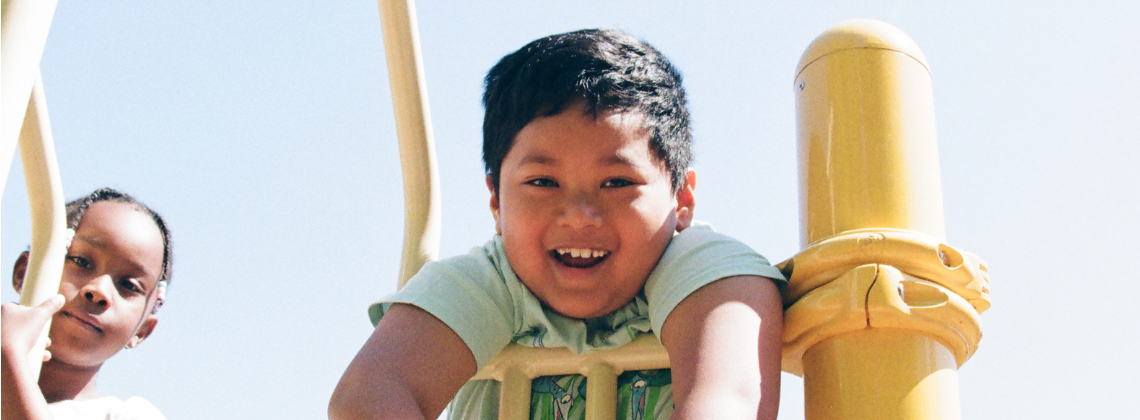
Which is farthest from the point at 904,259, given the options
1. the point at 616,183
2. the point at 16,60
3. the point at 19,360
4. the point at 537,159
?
the point at 19,360

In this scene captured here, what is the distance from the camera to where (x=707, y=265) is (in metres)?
1.31

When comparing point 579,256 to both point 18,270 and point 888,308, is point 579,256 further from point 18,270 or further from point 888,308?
point 18,270

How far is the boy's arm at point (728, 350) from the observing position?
3.68ft

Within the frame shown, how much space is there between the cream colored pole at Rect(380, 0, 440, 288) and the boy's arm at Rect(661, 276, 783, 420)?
0.48m

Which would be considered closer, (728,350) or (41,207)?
(728,350)

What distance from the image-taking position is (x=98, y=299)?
2.37 m

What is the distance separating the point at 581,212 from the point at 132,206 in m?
1.73

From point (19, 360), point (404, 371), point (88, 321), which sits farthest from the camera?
point (88, 321)

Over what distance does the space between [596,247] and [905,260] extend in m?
0.43

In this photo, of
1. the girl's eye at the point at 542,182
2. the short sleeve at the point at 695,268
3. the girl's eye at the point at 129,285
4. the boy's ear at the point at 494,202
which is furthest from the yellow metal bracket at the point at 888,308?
the girl's eye at the point at 129,285

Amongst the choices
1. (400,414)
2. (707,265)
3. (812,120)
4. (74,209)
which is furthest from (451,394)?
(74,209)

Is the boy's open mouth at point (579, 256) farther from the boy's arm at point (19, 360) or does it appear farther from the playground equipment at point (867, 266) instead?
the boy's arm at point (19, 360)

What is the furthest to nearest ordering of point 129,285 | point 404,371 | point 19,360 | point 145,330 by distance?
point 145,330 < point 129,285 < point 19,360 < point 404,371

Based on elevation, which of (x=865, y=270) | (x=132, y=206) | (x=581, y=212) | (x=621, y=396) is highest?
(x=132, y=206)
